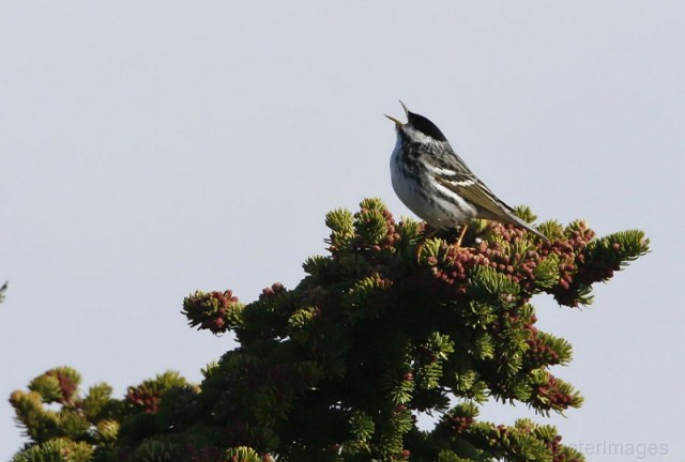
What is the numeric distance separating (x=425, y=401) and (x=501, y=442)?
476mm

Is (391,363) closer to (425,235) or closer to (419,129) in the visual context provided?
(425,235)

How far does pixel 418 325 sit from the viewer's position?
5.19 m

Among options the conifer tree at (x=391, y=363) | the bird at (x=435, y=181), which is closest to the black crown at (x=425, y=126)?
the bird at (x=435, y=181)

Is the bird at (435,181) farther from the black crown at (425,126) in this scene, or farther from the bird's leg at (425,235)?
the bird's leg at (425,235)

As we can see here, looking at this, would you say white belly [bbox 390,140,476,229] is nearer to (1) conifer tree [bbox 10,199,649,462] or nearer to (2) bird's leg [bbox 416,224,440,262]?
(2) bird's leg [bbox 416,224,440,262]

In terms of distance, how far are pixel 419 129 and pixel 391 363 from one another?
504 centimetres

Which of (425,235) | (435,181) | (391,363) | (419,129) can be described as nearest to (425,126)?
(419,129)

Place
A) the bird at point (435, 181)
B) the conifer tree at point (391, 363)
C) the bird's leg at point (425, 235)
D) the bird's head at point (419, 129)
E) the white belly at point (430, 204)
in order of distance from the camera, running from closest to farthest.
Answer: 1. the conifer tree at point (391, 363)
2. the bird's leg at point (425, 235)
3. the white belly at point (430, 204)
4. the bird at point (435, 181)
5. the bird's head at point (419, 129)

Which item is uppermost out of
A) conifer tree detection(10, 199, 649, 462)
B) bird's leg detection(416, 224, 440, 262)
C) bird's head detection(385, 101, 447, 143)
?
bird's head detection(385, 101, 447, 143)

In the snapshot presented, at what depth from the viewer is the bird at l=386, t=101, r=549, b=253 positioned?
314 inches

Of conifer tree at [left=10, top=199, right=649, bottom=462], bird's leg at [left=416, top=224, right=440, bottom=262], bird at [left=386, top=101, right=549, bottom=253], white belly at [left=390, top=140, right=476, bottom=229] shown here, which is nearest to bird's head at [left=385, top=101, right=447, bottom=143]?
bird at [left=386, top=101, right=549, bottom=253]

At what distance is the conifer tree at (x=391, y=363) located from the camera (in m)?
4.93

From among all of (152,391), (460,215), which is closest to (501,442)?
(152,391)

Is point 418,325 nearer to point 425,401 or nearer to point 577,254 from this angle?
point 425,401
